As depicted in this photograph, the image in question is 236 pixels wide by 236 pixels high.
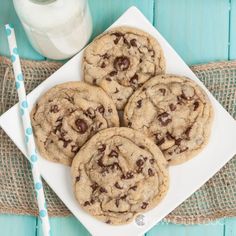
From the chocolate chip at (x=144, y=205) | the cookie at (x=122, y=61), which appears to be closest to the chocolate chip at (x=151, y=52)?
the cookie at (x=122, y=61)

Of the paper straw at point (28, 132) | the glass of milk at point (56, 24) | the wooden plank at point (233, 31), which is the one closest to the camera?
the glass of milk at point (56, 24)

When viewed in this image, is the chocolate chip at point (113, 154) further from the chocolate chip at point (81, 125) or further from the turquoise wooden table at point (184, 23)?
the turquoise wooden table at point (184, 23)

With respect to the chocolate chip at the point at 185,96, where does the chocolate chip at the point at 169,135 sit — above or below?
below

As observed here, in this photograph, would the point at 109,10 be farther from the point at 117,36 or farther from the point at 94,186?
the point at 94,186

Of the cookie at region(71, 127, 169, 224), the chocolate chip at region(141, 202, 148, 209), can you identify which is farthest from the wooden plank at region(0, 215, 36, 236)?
the chocolate chip at region(141, 202, 148, 209)

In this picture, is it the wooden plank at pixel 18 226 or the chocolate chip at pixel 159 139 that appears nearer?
the chocolate chip at pixel 159 139

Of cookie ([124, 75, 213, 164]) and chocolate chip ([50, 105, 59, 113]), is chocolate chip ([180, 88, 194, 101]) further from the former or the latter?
chocolate chip ([50, 105, 59, 113])

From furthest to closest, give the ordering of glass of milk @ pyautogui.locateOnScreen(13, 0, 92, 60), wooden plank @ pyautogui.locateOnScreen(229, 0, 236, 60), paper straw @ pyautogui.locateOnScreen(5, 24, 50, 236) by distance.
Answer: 1. wooden plank @ pyautogui.locateOnScreen(229, 0, 236, 60)
2. paper straw @ pyautogui.locateOnScreen(5, 24, 50, 236)
3. glass of milk @ pyautogui.locateOnScreen(13, 0, 92, 60)
